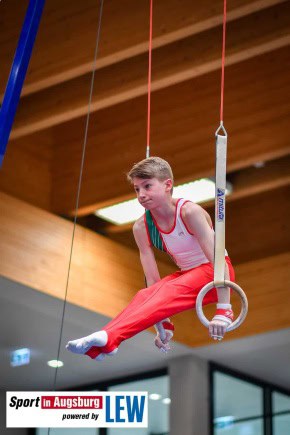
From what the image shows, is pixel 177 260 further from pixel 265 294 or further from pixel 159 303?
pixel 265 294

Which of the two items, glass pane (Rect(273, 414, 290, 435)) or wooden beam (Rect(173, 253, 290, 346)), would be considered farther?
glass pane (Rect(273, 414, 290, 435))

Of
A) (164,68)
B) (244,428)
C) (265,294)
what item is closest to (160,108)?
(164,68)

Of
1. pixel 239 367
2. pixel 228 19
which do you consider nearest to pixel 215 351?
pixel 239 367

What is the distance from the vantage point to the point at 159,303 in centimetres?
615

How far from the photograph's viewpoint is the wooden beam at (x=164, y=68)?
10281 mm

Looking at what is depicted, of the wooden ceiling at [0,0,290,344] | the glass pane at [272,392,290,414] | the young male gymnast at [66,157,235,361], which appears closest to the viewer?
the young male gymnast at [66,157,235,361]

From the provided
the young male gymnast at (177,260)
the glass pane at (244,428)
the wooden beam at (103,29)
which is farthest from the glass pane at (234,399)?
the young male gymnast at (177,260)

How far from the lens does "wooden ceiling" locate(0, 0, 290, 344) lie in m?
10.2

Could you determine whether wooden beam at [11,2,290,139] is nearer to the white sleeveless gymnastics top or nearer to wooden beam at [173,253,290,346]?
wooden beam at [173,253,290,346]

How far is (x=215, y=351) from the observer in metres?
14.2

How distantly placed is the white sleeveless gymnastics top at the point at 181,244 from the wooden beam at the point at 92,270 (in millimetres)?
5493

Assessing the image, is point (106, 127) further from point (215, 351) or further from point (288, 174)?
point (215, 351)

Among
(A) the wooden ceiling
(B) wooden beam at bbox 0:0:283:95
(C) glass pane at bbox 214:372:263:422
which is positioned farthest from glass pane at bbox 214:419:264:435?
(B) wooden beam at bbox 0:0:283:95

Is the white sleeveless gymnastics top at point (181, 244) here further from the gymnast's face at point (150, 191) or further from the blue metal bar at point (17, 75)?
the blue metal bar at point (17, 75)
